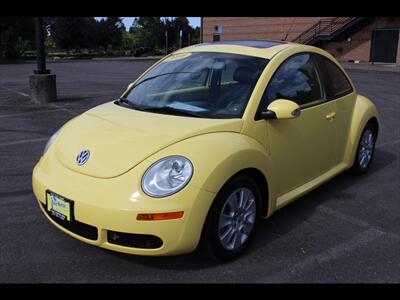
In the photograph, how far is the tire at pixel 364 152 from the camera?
513cm

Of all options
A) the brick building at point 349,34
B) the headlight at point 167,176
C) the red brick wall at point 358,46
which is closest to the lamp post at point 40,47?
the headlight at point 167,176

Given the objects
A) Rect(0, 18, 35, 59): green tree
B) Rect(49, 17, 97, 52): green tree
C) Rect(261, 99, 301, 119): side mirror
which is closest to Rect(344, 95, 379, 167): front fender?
Rect(261, 99, 301, 119): side mirror

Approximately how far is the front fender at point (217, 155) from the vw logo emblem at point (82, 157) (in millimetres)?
499

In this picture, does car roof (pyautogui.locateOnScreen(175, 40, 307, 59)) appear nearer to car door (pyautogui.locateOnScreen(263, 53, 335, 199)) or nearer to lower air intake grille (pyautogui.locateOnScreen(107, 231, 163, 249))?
car door (pyautogui.locateOnScreen(263, 53, 335, 199))

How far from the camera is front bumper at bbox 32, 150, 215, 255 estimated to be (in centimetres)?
281

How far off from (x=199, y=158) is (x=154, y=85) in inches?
58.0

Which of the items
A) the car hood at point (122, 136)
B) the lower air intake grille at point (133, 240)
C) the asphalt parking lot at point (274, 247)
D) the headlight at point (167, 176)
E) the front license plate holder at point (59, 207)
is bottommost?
the asphalt parking lot at point (274, 247)

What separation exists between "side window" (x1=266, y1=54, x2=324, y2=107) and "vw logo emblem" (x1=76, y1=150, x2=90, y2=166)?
5.00 feet

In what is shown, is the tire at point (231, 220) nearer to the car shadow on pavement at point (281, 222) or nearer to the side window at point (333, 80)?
the car shadow on pavement at point (281, 222)

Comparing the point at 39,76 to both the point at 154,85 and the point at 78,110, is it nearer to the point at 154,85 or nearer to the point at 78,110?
the point at 78,110

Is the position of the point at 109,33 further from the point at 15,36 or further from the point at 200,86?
the point at 200,86

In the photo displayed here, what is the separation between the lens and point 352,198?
462cm
